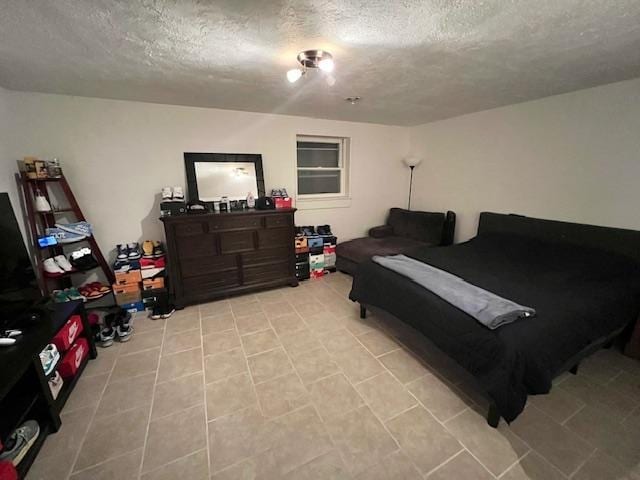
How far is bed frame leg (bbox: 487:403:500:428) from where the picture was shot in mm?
1517

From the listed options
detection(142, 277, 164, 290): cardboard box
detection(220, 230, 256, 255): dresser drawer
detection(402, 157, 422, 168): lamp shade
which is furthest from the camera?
detection(402, 157, 422, 168): lamp shade

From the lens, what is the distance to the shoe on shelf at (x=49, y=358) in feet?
5.08

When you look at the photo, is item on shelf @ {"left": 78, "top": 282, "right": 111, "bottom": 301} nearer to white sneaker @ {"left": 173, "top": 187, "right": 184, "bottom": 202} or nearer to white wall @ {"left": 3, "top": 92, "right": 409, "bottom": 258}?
white wall @ {"left": 3, "top": 92, "right": 409, "bottom": 258}

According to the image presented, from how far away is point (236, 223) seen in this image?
3018mm

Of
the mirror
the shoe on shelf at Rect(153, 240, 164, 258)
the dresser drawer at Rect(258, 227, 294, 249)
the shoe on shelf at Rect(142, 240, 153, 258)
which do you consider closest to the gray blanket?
the dresser drawer at Rect(258, 227, 294, 249)

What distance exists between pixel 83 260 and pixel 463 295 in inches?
138

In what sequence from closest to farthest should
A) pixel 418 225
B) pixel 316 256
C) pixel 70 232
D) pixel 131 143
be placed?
pixel 70 232 < pixel 131 143 < pixel 316 256 < pixel 418 225

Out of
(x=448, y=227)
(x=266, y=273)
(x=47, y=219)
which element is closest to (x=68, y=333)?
(x=47, y=219)

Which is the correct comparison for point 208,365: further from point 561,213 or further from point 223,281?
point 561,213

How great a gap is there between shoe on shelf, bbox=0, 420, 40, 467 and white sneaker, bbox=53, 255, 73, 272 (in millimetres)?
1529

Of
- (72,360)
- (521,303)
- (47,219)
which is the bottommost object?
(72,360)

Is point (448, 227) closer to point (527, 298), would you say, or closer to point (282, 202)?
point (527, 298)

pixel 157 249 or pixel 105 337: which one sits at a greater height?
pixel 157 249

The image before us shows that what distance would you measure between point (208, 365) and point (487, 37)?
118 inches
